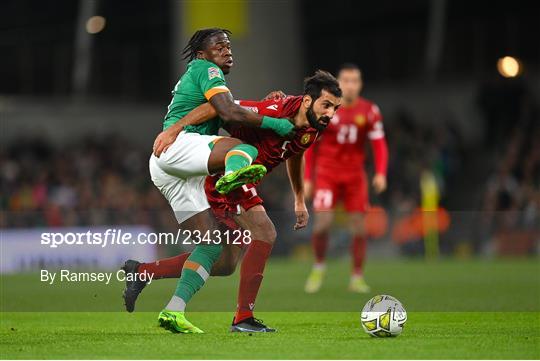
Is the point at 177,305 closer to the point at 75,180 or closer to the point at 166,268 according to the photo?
the point at 166,268

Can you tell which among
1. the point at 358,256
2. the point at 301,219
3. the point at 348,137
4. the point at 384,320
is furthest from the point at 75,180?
the point at 384,320

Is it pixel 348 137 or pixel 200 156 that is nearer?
pixel 200 156

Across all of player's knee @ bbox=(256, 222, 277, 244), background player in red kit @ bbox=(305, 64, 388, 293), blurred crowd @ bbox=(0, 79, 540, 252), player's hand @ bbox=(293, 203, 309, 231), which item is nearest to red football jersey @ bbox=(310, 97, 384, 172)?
background player in red kit @ bbox=(305, 64, 388, 293)

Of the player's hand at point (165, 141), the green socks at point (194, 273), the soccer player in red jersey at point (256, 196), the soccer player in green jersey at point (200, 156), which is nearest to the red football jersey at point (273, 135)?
the soccer player in red jersey at point (256, 196)

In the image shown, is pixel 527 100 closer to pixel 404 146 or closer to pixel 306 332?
pixel 404 146

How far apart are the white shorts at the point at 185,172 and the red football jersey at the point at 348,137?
208 inches

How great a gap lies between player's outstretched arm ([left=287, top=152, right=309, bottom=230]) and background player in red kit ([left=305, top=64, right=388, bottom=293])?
419 centimetres

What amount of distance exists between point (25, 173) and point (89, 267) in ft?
50.9

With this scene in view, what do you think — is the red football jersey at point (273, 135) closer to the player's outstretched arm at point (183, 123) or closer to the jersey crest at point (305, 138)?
the jersey crest at point (305, 138)

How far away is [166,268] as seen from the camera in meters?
9.07

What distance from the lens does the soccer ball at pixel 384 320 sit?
8.42 meters

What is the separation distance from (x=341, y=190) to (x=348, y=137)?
0.66m

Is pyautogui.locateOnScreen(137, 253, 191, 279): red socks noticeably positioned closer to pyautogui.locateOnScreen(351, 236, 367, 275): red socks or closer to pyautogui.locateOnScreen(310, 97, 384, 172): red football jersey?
pyautogui.locateOnScreen(351, 236, 367, 275): red socks

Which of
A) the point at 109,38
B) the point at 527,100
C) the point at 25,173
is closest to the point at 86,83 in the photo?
the point at 109,38
